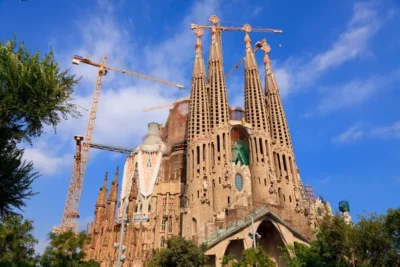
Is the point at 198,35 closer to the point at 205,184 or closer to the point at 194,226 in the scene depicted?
the point at 205,184

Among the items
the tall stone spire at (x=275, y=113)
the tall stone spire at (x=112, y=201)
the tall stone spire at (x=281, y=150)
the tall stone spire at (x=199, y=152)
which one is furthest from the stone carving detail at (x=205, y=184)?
the tall stone spire at (x=112, y=201)

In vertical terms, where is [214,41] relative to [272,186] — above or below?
above

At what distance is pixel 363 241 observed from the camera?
21.0m

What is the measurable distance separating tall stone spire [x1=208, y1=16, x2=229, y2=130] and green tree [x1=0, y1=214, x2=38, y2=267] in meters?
27.7

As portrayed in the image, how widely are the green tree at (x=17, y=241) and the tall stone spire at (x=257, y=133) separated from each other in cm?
2590

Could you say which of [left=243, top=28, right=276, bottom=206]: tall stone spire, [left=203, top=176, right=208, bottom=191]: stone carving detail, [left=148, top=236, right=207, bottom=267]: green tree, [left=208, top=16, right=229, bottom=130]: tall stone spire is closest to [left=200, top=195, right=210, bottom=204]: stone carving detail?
[left=203, top=176, right=208, bottom=191]: stone carving detail

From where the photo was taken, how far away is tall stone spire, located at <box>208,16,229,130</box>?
4997 centimetres

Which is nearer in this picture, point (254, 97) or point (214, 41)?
point (254, 97)

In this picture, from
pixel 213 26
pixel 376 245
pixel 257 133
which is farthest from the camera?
pixel 213 26

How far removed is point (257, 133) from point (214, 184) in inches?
402

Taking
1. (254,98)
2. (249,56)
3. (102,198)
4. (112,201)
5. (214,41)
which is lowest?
(112,201)

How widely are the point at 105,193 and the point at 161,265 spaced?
1291 inches

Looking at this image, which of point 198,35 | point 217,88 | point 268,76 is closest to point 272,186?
point 217,88

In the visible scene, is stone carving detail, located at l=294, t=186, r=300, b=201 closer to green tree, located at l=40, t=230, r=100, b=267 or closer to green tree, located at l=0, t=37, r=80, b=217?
green tree, located at l=40, t=230, r=100, b=267
